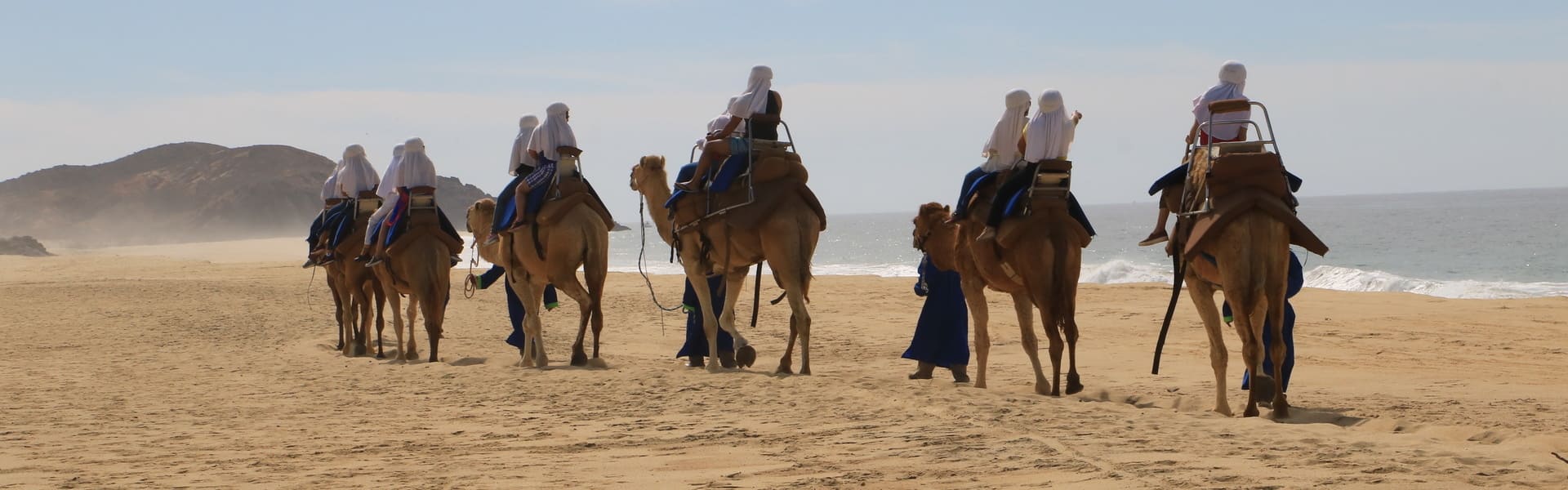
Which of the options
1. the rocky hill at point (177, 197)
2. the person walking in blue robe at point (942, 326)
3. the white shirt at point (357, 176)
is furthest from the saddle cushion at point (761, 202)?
the rocky hill at point (177, 197)

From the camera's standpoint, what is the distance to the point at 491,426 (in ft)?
31.4

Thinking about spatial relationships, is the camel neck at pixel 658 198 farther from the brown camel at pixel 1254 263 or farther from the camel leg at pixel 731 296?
the brown camel at pixel 1254 263

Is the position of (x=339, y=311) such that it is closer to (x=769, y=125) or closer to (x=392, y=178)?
(x=392, y=178)

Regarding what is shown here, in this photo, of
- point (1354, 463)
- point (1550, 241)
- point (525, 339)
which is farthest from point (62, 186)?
point (1354, 463)

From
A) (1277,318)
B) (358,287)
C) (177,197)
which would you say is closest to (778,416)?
(1277,318)

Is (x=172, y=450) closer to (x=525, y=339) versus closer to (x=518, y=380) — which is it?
(x=518, y=380)

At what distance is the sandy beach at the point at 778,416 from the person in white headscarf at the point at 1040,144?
143 cm

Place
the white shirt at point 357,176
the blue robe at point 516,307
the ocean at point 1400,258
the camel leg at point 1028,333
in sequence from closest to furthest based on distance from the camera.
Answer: the camel leg at point 1028,333 < the blue robe at point 516,307 < the white shirt at point 357,176 < the ocean at point 1400,258

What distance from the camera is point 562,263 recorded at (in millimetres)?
13977

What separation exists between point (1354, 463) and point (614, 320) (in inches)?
660

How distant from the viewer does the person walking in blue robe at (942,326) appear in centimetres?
1295

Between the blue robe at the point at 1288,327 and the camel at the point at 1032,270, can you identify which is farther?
the camel at the point at 1032,270

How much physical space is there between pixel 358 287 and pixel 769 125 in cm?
656

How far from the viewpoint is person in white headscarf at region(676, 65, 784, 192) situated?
1282 centimetres
